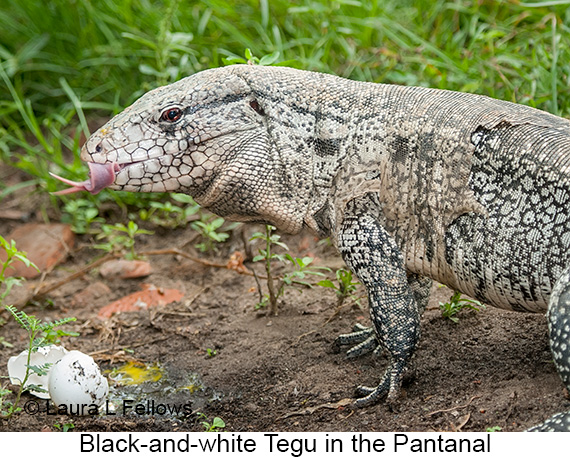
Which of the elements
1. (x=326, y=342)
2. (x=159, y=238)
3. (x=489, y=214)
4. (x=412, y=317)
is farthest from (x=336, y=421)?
(x=159, y=238)

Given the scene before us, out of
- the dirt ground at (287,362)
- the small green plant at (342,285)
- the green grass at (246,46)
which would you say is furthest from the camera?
the green grass at (246,46)

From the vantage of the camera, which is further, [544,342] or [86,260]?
[86,260]

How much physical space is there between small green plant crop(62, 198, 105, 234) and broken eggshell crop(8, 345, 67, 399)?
7.99ft

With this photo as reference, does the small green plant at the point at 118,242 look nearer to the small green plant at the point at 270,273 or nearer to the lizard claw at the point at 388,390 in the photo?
the small green plant at the point at 270,273

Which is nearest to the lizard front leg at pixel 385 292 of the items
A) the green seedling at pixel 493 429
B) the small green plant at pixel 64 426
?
the green seedling at pixel 493 429

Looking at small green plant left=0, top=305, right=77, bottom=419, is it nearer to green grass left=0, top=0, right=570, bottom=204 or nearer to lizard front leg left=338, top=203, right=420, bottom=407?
lizard front leg left=338, top=203, right=420, bottom=407

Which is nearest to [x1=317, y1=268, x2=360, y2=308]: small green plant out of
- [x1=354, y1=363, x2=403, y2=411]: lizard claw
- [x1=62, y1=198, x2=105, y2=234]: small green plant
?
[x1=354, y1=363, x2=403, y2=411]: lizard claw

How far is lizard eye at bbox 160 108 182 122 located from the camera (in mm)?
4395

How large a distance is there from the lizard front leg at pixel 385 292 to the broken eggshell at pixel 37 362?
186 cm

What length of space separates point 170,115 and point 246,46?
346cm

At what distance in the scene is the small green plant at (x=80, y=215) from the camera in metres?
7.25

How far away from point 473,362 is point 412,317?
1.88 ft

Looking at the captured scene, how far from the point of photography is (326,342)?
17.3 feet

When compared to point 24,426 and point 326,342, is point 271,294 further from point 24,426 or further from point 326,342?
point 24,426
